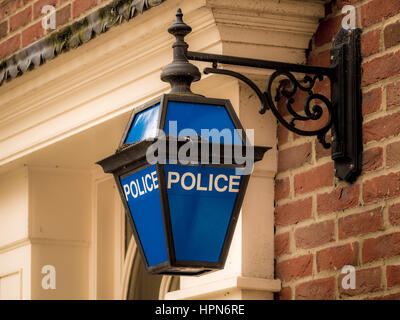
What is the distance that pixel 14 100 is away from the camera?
514 cm

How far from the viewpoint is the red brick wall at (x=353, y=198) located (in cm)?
384

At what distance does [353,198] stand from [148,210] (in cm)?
80

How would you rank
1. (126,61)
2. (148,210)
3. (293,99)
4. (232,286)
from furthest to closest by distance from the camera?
(126,61) → (232,286) → (293,99) → (148,210)

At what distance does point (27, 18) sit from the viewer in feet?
17.4

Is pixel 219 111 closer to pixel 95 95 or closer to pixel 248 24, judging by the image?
pixel 248 24

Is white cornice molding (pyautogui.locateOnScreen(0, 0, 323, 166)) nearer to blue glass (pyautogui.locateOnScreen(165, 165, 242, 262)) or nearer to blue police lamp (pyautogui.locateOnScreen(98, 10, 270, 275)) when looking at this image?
blue police lamp (pyautogui.locateOnScreen(98, 10, 270, 275))

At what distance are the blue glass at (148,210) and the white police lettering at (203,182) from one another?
6cm

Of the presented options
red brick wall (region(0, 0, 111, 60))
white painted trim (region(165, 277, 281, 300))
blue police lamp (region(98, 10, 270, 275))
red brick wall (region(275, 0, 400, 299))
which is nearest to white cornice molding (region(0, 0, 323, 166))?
red brick wall (region(275, 0, 400, 299))

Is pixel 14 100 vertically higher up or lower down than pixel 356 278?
higher up

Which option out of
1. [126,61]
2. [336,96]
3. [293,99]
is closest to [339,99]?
[336,96]

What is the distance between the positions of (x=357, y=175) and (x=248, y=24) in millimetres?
635

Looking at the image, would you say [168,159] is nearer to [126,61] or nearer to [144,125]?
[144,125]

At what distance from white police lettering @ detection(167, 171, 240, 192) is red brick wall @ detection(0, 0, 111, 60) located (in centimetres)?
160

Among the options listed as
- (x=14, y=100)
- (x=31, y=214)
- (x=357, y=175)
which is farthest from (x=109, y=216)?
(x=357, y=175)
